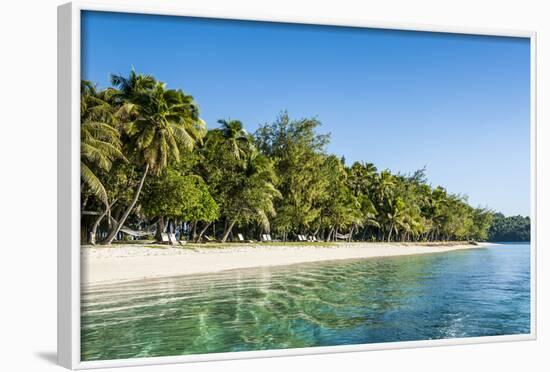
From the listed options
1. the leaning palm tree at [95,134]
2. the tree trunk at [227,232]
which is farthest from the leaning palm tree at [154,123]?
the tree trunk at [227,232]

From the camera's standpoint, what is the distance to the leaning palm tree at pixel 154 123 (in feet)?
29.8

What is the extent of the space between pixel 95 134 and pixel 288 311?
135 inches

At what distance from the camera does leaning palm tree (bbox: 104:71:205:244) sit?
9.08m

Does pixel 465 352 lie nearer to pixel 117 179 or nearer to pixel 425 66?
pixel 425 66

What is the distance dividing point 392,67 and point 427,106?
3.12 feet

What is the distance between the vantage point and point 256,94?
373 inches

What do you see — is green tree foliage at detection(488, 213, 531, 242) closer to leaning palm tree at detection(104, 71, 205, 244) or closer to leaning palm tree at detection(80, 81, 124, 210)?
leaning palm tree at detection(104, 71, 205, 244)

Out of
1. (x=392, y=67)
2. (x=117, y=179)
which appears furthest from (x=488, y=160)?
(x=117, y=179)

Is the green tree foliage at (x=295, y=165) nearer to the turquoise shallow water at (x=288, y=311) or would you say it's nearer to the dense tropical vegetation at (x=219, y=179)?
the dense tropical vegetation at (x=219, y=179)

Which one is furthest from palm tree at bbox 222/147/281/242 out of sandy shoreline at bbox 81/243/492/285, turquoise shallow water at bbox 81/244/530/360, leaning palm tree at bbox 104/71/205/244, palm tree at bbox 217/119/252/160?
turquoise shallow water at bbox 81/244/530/360

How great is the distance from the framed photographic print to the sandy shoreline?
60 mm

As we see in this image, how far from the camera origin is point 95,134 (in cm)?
838

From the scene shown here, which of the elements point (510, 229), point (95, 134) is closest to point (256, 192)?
point (510, 229)

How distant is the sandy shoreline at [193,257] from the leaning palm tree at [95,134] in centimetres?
87
